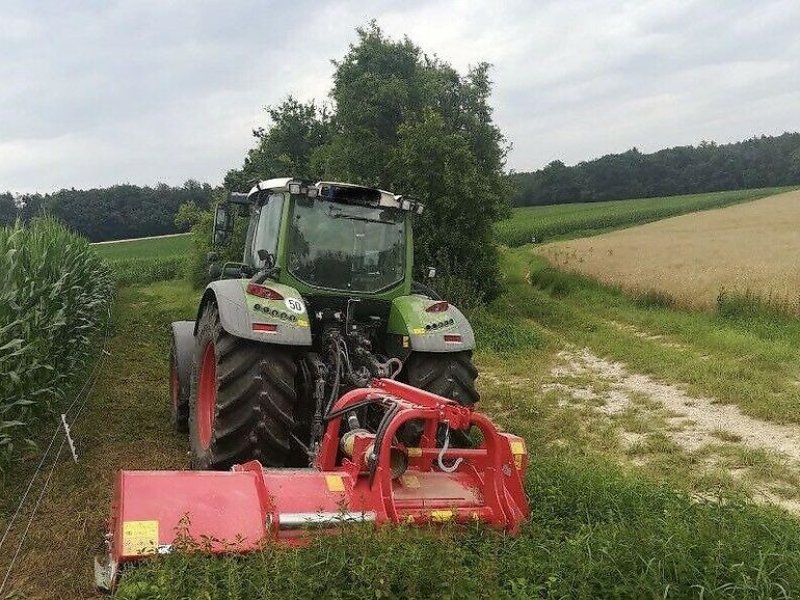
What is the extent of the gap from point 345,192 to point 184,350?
2.20 m

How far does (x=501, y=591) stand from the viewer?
8.32 feet

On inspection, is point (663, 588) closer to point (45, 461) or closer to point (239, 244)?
point (45, 461)

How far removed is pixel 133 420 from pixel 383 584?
4553 millimetres

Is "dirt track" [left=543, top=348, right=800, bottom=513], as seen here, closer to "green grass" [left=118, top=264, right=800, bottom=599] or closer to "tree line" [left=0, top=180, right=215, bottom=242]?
"green grass" [left=118, top=264, right=800, bottom=599]

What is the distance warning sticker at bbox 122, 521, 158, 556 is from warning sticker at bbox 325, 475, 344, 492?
2.45 ft

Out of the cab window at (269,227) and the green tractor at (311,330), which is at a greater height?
the cab window at (269,227)

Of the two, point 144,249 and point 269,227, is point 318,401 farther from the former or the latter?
point 144,249

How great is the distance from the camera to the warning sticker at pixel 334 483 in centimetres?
306

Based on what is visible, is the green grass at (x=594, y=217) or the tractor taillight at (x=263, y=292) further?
the green grass at (x=594, y=217)

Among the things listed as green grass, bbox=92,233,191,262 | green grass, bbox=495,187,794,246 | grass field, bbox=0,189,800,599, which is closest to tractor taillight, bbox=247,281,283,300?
grass field, bbox=0,189,800,599

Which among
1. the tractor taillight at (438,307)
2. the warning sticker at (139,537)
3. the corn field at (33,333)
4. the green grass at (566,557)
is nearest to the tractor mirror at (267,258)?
the tractor taillight at (438,307)

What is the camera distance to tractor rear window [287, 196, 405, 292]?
482 centimetres

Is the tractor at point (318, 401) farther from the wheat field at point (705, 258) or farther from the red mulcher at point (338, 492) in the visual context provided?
the wheat field at point (705, 258)

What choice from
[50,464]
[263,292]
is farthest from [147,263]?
[263,292]
